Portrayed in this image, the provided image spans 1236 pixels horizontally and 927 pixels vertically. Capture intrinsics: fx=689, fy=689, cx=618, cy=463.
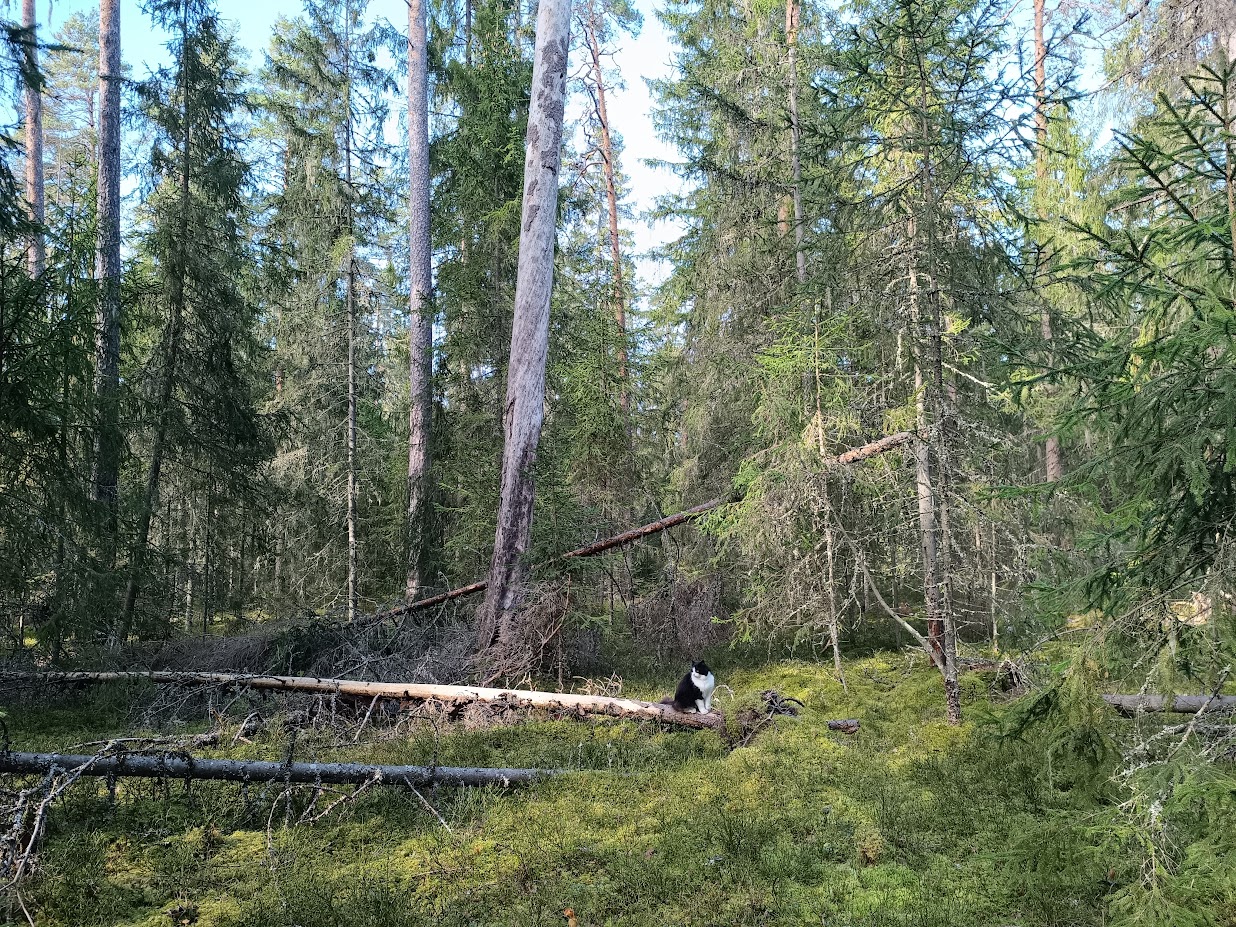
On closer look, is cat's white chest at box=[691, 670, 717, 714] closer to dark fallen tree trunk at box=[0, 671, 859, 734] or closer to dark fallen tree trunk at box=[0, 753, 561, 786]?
dark fallen tree trunk at box=[0, 671, 859, 734]

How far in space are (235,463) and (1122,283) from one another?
13296 millimetres

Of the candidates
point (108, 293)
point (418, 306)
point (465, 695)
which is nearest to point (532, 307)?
point (418, 306)

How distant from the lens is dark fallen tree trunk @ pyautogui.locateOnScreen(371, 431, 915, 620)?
847 centimetres

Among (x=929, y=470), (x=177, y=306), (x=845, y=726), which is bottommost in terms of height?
(x=845, y=726)

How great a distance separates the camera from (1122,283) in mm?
3770

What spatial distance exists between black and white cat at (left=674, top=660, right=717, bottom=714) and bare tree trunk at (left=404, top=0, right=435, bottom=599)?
22.1 ft

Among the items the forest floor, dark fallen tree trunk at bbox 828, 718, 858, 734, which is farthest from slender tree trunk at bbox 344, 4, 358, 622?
dark fallen tree trunk at bbox 828, 718, 858, 734

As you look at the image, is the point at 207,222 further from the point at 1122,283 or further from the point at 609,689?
the point at 1122,283

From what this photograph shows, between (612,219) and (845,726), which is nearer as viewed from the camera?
(845,726)

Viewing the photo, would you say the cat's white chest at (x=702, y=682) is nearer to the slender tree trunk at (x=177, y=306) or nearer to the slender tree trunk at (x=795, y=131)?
the slender tree trunk at (x=795, y=131)

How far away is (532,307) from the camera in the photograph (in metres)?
9.91

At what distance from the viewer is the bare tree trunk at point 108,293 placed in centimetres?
984

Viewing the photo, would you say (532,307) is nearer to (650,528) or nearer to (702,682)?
(650,528)

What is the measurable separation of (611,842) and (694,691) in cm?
292
